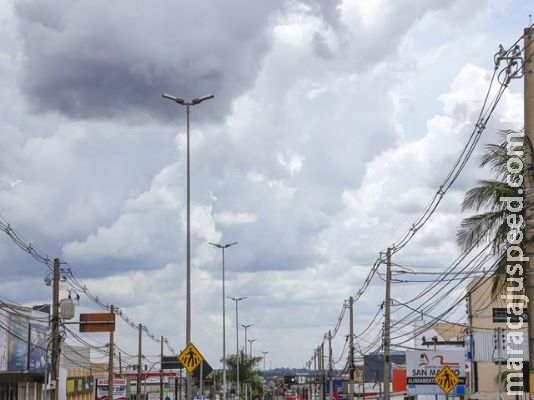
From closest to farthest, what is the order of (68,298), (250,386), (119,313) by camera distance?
1. (68,298)
2. (119,313)
3. (250,386)

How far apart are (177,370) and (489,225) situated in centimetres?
11184

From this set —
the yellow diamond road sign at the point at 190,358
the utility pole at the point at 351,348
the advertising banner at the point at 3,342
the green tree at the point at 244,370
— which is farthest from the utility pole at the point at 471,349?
the green tree at the point at 244,370

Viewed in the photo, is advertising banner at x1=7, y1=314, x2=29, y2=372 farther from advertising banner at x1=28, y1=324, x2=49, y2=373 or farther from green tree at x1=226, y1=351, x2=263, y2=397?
green tree at x1=226, y1=351, x2=263, y2=397

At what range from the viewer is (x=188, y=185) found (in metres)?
39.5

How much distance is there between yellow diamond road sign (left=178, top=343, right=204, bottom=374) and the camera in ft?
110

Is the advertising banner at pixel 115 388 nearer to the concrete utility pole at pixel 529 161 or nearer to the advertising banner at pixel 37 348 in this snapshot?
the advertising banner at pixel 37 348

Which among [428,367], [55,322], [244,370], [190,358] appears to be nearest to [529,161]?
[190,358]

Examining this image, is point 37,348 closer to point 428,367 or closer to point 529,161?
point 428,367

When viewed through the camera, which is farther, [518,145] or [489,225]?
[489,225]

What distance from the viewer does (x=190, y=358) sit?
3362 cm

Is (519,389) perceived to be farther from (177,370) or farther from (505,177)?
(177,370)

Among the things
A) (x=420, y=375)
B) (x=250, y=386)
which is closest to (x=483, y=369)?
(x=420, y=375)

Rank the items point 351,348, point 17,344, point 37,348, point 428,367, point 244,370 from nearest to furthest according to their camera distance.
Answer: point 428,367, point 351,348, point 17,344, point 37,348, point 244,370

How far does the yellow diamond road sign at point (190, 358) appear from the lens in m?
33.5
